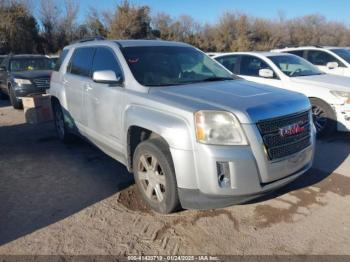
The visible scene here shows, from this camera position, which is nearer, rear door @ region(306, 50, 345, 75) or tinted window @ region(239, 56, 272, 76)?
tinted window @ region(239, 56, 272, 76)

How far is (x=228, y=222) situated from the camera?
3.56 m

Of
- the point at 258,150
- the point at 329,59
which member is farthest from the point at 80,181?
the point at 329,59

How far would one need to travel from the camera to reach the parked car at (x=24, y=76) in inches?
404

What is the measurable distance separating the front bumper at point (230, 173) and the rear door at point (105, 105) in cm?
125

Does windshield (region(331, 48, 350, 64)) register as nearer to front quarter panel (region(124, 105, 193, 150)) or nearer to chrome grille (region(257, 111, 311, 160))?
chrome grille (region(257, 111, 311, 160))

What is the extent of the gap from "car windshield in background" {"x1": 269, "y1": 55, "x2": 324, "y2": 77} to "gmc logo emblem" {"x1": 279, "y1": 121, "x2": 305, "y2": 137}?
3.86 metres

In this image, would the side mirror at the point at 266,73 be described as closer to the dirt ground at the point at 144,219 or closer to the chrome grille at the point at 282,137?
the dirt ground at the point at 144,219

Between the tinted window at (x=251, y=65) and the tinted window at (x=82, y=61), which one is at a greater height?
the tinted window at (x=82, y=61)

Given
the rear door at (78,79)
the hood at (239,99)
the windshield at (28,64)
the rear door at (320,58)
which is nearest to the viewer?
the hood at (239,99)

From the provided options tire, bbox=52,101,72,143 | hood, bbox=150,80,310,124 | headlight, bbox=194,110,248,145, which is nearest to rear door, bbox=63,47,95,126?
tire, bbox=52,101,72,143

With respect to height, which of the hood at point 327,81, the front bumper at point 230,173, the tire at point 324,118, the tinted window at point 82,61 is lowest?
the tire at point 324,118

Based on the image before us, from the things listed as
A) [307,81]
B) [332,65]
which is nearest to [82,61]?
[307,81]

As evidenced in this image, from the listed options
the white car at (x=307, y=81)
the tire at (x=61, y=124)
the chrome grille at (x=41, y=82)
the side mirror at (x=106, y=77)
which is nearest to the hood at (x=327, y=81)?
the white car at (x=307, y=81)

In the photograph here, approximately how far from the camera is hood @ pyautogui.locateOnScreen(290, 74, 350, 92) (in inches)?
253
